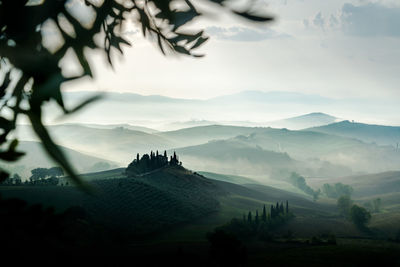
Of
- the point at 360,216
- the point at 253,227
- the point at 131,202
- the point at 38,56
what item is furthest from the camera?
the point at 360,216

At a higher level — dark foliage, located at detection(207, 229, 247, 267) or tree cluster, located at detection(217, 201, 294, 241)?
dark foliage, located at detection(207, 229, 247, 267)

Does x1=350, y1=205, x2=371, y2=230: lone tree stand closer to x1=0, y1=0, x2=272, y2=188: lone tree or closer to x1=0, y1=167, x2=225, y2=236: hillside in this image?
x1=0, y1=167, x2=225, y2=236: hillside

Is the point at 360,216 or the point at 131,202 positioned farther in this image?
the point at 360,216

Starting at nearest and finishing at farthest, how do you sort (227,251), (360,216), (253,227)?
(227,251), (253,227), (360,216)

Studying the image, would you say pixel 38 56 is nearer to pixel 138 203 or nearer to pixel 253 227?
pixel 138 203

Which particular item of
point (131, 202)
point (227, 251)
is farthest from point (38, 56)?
point (131, 202)

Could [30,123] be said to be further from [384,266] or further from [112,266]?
[384,266]

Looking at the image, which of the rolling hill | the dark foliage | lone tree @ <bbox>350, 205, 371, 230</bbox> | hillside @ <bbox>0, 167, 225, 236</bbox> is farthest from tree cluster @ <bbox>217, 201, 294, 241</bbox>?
lone tree @ <bbox>350, 205, 371, 230</bbox>

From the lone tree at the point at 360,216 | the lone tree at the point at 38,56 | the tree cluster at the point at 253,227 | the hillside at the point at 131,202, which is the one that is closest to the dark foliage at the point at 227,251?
the tree cluster at the point at 253,227

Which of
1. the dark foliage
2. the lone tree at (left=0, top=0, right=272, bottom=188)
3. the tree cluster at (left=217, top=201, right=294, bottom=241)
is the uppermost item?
the lone tree at (left=0, top=0, right=272, bottom=188)

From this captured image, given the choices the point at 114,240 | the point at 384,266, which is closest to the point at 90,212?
the point at 114,240

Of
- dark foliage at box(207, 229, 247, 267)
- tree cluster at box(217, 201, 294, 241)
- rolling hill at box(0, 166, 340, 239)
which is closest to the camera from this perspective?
dark foliage at box(207, 229, 247, 267)

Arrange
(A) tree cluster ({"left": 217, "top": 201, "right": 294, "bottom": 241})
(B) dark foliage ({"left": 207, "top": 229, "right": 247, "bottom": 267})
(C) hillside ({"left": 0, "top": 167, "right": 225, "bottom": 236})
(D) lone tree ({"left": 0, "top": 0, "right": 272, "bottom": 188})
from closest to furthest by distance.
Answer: (D) lone tree ({"left": 0, "top": 0, "right": 272, "bottom": 188}) → (B) dark foliage ({"left": 207, "top": 229, "right": 247, "bottom": 267}) → (C) hillside ({"left": 0, "top": 167, "right": 225, "bottom": 236}) → (A) tree cluster ({"left": 217, "top": 201, "right": 294, "bottom": 241})

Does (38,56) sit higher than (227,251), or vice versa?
(38,56)
